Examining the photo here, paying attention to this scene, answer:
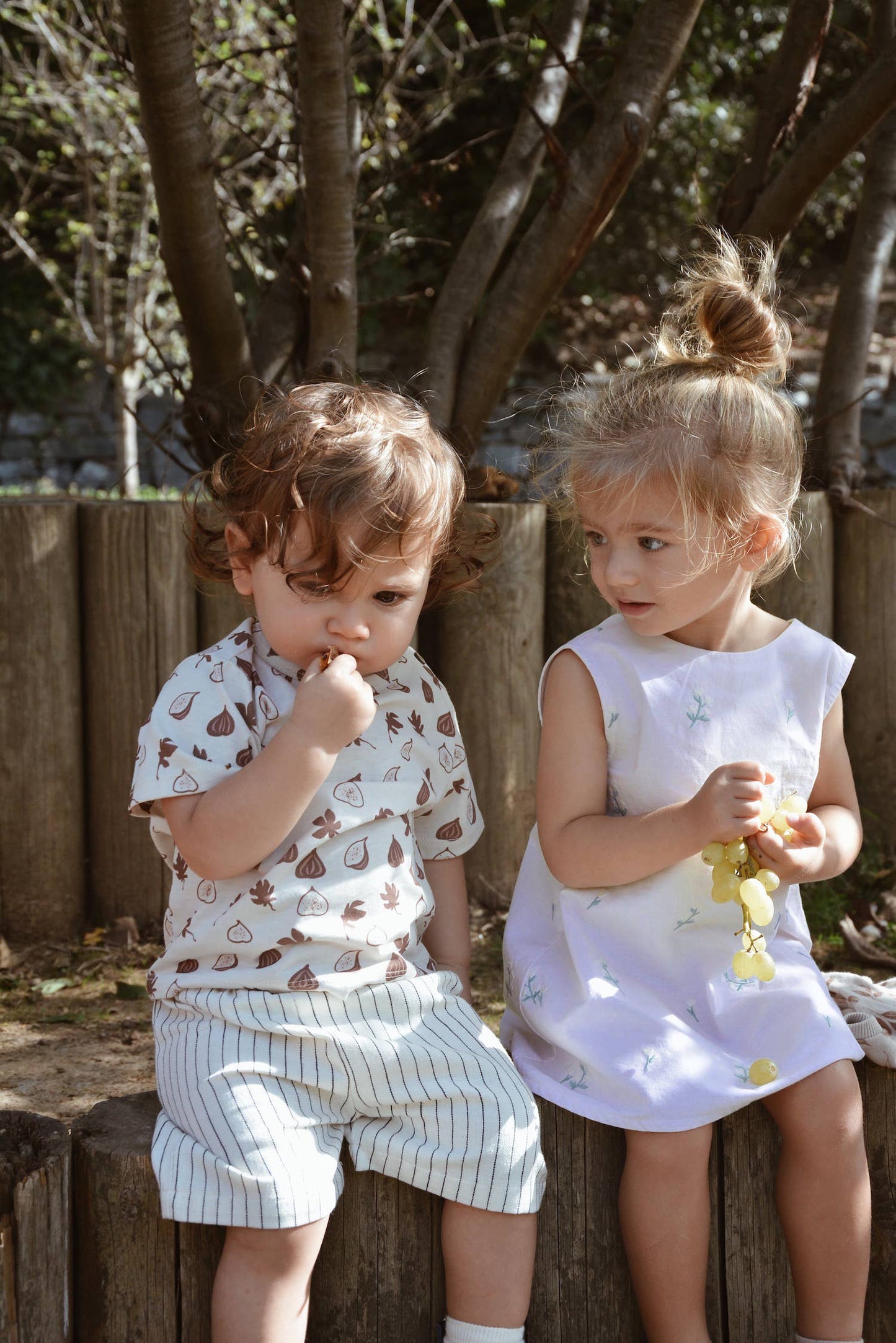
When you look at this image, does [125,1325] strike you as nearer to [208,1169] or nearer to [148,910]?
[208,1169]

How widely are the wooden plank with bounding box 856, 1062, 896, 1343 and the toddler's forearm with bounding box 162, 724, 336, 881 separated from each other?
92cm

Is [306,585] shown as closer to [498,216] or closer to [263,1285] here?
[263,1285]

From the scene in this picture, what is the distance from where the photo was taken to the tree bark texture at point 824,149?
3012mm

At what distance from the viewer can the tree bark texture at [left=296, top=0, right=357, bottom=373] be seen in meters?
2.62

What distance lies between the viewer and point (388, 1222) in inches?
63.7

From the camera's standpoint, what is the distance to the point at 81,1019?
2.61 metres

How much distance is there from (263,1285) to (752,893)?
30.2 inches

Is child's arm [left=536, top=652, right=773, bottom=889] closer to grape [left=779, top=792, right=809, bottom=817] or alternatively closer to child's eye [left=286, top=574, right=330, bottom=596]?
grape [left=779, top=792, right=809, bottom=817]

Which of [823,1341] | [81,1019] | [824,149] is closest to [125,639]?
[81,1019]

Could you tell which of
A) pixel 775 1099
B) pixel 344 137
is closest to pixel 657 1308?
pixel 775 1099

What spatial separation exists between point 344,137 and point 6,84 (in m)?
6.91


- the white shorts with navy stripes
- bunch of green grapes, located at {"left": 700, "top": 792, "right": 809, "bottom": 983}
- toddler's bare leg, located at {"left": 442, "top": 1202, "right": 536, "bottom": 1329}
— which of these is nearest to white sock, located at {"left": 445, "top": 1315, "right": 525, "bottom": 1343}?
toddler's bare leg, located at {"left": 442, "top": 1202, "right": 536, "bottom": 1329}

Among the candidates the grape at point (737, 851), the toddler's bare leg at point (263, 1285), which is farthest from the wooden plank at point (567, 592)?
the toddler's bare leg at point (263, 1285)

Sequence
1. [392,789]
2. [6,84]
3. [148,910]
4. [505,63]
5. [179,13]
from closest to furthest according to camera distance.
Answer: [392,789] → [179,13] → [148,910] → [6,84] → [505,63]
